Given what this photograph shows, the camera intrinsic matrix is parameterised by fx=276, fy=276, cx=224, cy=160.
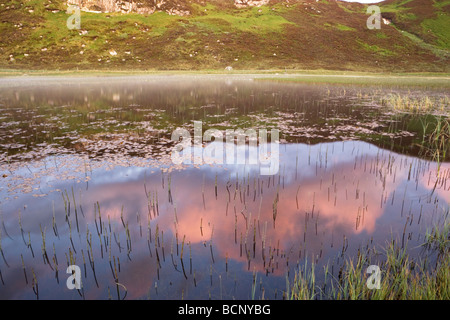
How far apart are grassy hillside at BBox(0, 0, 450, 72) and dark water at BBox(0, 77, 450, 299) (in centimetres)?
7376

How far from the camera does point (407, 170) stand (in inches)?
468

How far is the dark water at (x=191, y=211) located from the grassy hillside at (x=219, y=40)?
242 ft

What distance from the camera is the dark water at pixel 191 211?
19.8 feet

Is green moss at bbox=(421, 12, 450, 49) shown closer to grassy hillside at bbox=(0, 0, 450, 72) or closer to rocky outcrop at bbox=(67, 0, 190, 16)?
grassy hillside at bbox=(0, 0, 450, 72)

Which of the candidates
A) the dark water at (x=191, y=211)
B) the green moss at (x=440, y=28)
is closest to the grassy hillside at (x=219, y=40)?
the green moss at (x=440, y=28)

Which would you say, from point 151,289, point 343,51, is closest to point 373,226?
point 151,289

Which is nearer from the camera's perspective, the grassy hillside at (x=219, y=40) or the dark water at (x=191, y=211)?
the dark water at (x=191, y=211)

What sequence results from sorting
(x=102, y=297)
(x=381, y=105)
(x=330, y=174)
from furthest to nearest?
(x=381, y=105) → (x=330, y=174) → (x=102, y=297)

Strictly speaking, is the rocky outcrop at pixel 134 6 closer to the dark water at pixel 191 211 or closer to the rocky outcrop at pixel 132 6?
the rocky outcrop at pixel 132 6

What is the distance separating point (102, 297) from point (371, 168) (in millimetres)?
11427

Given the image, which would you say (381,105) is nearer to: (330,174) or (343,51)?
(330,174)

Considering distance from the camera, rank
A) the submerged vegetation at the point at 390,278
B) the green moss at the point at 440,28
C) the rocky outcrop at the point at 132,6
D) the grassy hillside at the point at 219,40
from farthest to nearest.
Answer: the rocky outcrop at the point at 132,6 < the green moss at the point at 440,28 < the grassy hillside at the point at 219,40 < the submerged vegetation at the point at 390,278

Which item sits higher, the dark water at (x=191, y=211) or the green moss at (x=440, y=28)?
the green moss at (x=440, y=28)

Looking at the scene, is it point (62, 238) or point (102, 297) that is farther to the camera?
point (62, 238)
